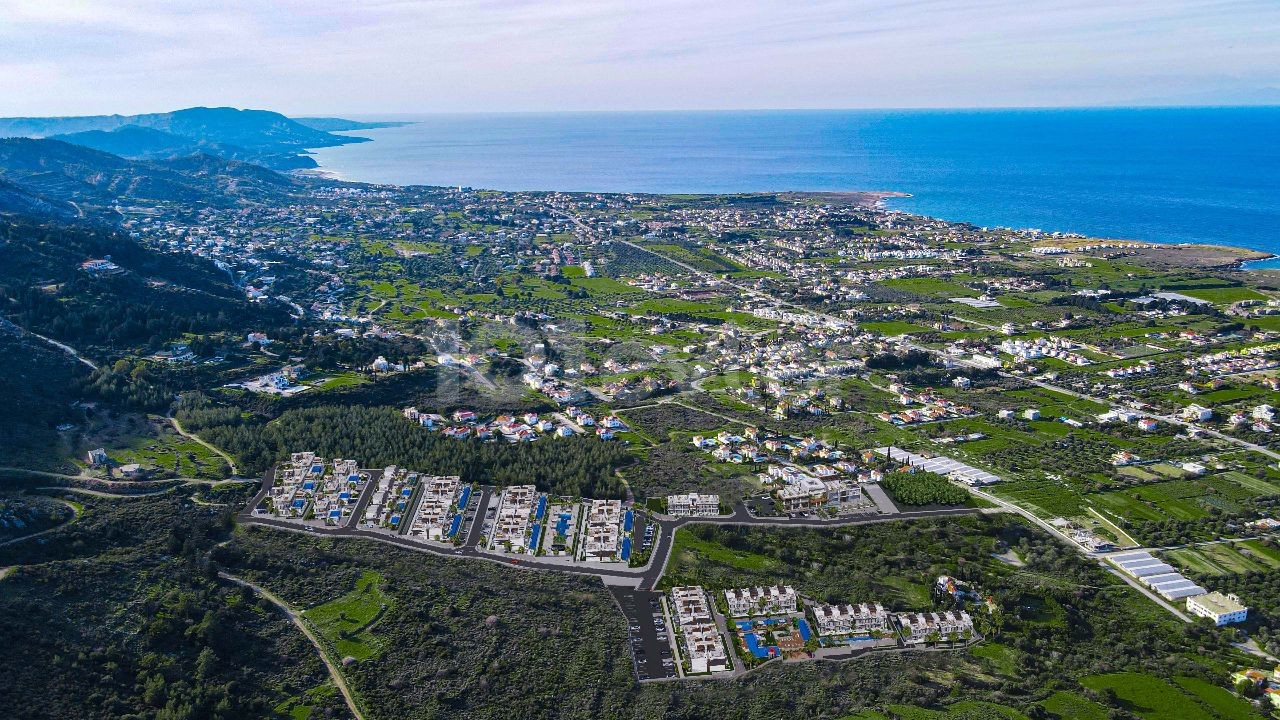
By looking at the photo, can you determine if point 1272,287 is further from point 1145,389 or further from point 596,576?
point 596,576

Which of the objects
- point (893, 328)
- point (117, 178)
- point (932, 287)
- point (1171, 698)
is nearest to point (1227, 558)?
point (1171, 698)

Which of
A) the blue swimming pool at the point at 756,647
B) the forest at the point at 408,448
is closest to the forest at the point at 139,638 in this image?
the forest at the point at 408,448

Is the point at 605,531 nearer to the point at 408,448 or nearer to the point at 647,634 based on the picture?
the point at 647,634

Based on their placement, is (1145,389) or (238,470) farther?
(1145,389)

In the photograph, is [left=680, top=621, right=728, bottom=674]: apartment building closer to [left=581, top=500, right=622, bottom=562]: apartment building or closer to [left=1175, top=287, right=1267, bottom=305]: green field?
[left=581, top=500, right=622, bottom=562]: apartment building

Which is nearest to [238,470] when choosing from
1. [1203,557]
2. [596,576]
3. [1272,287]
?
[596,576]

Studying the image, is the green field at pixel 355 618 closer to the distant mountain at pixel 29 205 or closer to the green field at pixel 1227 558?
the green field at pixel 1227 558
